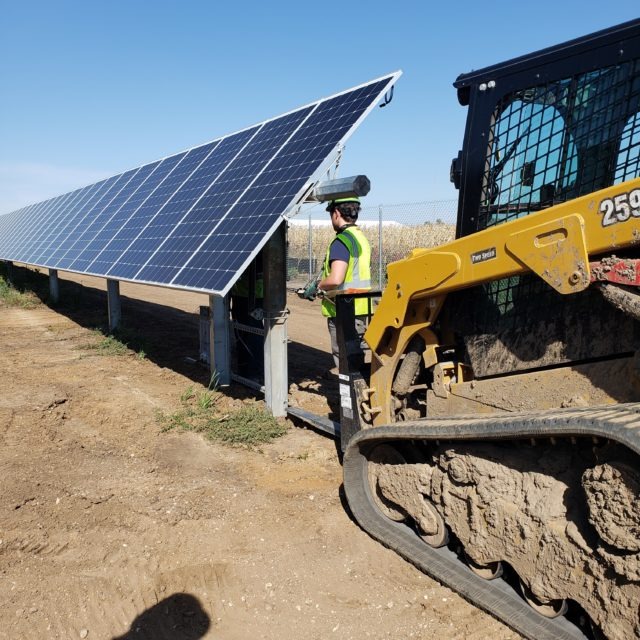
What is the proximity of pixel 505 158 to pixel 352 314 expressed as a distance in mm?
1764

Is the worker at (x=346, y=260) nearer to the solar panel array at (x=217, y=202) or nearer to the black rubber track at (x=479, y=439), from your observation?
the solar panel array at (x=217, y=202)

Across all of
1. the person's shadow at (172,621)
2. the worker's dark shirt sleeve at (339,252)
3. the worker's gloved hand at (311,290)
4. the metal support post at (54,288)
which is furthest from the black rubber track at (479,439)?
the metal support post at (54,288)

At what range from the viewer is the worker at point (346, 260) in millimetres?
5109

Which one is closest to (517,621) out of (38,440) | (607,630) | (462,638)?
(462,638)

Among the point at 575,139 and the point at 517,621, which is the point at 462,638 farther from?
the point at 575,139

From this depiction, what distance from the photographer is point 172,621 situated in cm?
327

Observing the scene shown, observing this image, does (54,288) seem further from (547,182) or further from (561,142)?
(561,142)

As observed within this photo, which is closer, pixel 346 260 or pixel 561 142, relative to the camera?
pixel 561 142

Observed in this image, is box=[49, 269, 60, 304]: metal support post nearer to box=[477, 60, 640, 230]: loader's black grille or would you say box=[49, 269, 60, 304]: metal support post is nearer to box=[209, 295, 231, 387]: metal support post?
box=[209, 295, 231, 387]: metal support post

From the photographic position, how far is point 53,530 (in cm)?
419

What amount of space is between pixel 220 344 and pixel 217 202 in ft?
5.87

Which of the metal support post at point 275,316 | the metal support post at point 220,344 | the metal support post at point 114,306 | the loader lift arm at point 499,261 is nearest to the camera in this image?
the loader lift arm at point 499,261

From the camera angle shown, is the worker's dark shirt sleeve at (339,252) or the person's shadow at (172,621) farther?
the worker's dark shirt sleeve at (339,252)

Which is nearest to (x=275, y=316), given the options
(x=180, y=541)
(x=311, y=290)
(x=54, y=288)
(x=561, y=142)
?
(x=311, y=290)
